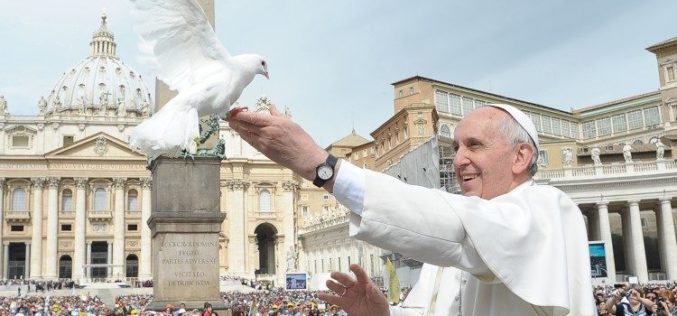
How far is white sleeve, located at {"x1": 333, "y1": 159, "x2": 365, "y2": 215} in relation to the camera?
1.70 m

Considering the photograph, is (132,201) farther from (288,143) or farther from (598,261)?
(288,143)

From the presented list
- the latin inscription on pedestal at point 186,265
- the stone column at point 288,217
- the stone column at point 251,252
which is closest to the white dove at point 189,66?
the latin inscription on pedestal at point 186,265

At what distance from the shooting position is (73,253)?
261 feet

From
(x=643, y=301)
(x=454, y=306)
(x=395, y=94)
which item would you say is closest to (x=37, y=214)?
(x=395, y=94)

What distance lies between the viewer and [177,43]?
3.55 meters

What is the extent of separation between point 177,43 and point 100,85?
120m

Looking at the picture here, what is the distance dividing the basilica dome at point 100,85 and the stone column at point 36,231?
31900 mm

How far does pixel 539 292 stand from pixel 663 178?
4605 centimetres

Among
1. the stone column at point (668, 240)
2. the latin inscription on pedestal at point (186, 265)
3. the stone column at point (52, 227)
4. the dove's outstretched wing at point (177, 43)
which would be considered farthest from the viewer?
the stone column at point (52, 227)

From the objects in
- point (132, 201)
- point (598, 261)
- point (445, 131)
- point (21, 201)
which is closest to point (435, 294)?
point (598, 261)

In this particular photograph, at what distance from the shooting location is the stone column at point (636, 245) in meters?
43.2

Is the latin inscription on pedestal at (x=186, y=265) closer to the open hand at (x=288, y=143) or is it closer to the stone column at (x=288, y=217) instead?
the open hand at (x=288, y=143)

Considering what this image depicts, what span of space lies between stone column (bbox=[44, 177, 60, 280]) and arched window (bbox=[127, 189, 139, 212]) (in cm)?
762

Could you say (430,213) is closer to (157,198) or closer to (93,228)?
(157,198)
